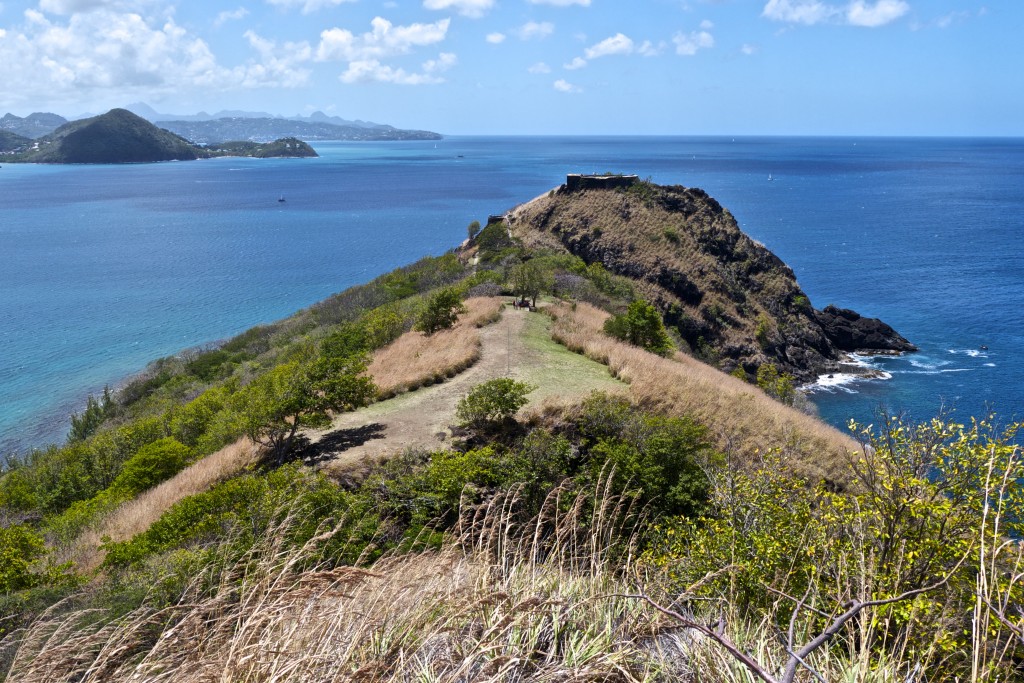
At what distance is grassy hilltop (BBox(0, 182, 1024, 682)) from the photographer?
4062 millimetres

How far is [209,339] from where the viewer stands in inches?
1831

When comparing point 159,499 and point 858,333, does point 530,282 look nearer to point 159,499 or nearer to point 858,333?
point 159,499

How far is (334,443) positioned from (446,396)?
3824 mm

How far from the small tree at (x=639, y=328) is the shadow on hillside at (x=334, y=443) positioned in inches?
529

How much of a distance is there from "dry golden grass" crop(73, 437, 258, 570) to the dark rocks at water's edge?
1868 inches

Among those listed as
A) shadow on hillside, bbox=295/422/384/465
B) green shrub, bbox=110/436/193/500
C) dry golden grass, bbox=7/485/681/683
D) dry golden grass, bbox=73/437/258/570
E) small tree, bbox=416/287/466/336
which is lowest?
green shrub, bbox=110/436/193/500

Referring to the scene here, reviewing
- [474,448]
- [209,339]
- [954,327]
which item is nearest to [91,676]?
[474,448]

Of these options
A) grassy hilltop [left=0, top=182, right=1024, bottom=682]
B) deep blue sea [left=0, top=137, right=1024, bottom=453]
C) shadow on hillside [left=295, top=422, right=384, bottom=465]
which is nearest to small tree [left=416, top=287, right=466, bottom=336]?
grassy hilltop [left=0, top=182, right=1024, bottom=682]

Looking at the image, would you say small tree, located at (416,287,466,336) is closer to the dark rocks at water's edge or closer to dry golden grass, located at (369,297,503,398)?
dry golden grass, located at (369,297,503,398)

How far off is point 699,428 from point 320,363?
33.5 ft

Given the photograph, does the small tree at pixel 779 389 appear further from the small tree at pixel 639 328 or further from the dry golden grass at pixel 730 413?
the dry golden grass at pixel 730 413

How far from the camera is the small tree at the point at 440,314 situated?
26.4 metres

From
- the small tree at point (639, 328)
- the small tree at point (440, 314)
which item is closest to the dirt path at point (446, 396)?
the small tree at point (440, 314)

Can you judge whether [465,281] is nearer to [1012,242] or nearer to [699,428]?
[699,428]
